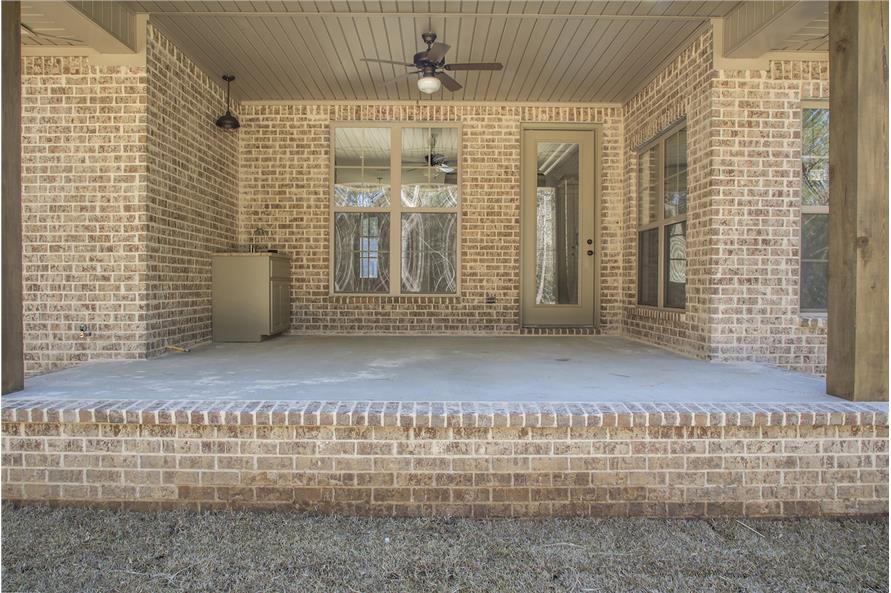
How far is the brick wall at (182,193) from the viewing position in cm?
455

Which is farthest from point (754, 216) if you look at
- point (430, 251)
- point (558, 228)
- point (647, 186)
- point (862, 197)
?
point (430, 251)

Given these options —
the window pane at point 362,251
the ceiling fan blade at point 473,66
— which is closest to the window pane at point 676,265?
the ceiling fan blade at point 473,66

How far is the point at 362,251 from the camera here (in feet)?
21.3

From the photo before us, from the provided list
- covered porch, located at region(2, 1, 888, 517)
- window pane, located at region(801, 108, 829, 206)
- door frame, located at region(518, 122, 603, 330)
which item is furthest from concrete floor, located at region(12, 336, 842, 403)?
window pane, located at region(801, 108, 829, 206)

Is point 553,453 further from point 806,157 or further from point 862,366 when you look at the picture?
point 806,157

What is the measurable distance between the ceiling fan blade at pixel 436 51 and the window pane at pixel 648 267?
2.90m

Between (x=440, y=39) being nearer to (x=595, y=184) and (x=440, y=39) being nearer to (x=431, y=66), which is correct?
(x=431, y=66)

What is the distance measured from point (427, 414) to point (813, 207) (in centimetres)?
412

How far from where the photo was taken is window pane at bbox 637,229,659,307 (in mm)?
5629

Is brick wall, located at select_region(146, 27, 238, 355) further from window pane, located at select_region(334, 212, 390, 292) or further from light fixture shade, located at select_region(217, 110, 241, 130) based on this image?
window pane, located at select_region(334, 212, 390, 292)

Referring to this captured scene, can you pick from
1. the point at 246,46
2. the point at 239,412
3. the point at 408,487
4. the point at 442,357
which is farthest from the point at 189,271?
the point at 408,487

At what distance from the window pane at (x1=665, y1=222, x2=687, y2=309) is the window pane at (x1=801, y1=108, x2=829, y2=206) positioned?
1032 millimetres

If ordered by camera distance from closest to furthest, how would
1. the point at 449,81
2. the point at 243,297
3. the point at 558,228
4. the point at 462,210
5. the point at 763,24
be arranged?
the point at 763,24 < the point at 449,81 < the point at 243,297 < the point at 462,210 < the point at 558,228

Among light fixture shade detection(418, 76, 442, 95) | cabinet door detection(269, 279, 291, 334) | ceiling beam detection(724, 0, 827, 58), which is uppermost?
ceiling beam detection(724, 0, 827, 58)
